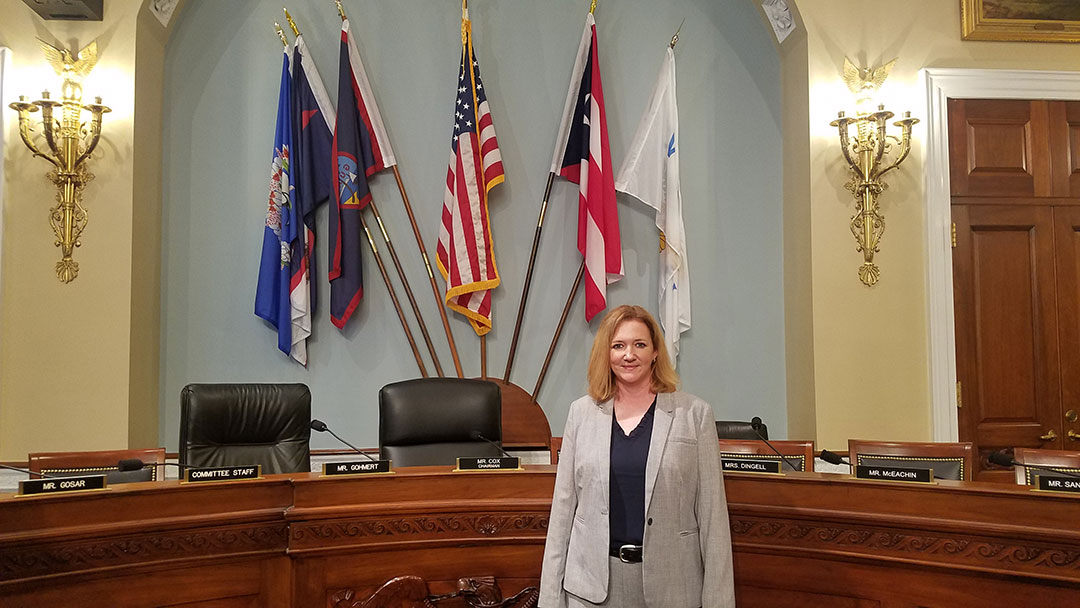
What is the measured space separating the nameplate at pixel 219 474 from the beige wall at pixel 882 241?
2.88 meters

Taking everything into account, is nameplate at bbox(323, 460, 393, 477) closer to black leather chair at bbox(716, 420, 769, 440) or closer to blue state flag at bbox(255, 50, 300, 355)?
black leather chair at bbox(716, 420, 769, 440)

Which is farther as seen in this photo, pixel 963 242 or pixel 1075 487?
pixel 963 242

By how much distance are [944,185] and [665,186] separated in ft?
4.65

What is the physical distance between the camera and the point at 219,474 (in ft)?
7.89

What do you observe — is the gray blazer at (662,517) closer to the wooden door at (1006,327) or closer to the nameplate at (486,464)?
the nameplate at (486,464)

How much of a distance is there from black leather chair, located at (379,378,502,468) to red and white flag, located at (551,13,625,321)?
1331 mm

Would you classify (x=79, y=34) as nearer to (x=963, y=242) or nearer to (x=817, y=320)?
(x=817, y=320)

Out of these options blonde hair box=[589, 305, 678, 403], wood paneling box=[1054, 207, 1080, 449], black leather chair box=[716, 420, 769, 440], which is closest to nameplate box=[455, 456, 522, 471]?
blonde hair box=[589, 305, 678, 403]

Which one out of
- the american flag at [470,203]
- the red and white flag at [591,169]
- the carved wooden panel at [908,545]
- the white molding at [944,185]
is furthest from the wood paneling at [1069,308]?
the american flag at [470,203]

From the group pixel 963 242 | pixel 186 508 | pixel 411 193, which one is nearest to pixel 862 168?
pixel 963 242

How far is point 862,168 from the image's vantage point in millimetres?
4281

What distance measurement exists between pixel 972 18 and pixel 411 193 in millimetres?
3072

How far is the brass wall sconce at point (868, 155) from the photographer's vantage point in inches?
168

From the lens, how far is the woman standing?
2.05 meters
